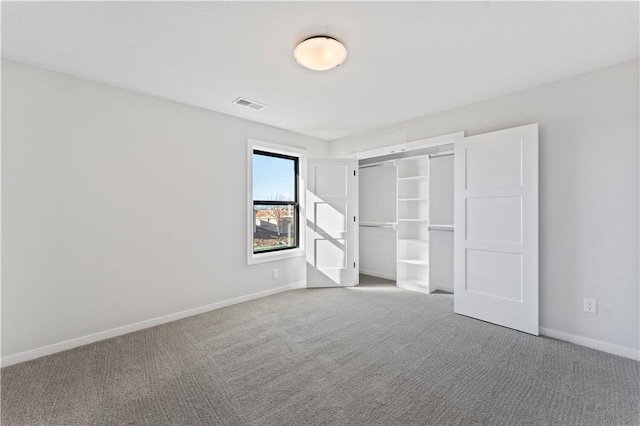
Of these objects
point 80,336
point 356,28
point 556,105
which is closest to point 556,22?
point 556,105

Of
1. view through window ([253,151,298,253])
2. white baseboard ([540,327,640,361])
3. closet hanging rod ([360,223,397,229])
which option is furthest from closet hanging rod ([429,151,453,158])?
white baseboard ([540,327,640,361])

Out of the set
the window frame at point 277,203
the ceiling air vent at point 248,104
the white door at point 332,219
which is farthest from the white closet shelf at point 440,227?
the ceiling air vent at point 248,104

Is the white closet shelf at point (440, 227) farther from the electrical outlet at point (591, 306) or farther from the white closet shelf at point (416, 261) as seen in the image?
the electrical outlet at point (591, 306)

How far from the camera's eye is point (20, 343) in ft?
8.02

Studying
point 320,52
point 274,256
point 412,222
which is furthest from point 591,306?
point 274,256

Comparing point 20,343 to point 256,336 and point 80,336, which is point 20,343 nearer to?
point 80,336

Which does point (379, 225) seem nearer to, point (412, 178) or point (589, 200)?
point (412, 178)

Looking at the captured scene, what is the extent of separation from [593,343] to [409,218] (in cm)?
278

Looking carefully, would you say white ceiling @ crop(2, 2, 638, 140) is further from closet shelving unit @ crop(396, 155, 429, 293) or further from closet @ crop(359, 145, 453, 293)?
A: closet shelving unit @ crop(396, 155, 429, 293)

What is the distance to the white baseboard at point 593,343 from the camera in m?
2.47

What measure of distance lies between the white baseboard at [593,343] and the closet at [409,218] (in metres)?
1.65

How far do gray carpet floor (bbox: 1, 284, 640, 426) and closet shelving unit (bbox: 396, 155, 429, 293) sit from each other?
5.34 feet

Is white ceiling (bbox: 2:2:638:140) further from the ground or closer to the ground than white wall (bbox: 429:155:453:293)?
further from the ground

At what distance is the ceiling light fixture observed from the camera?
2.08 m
